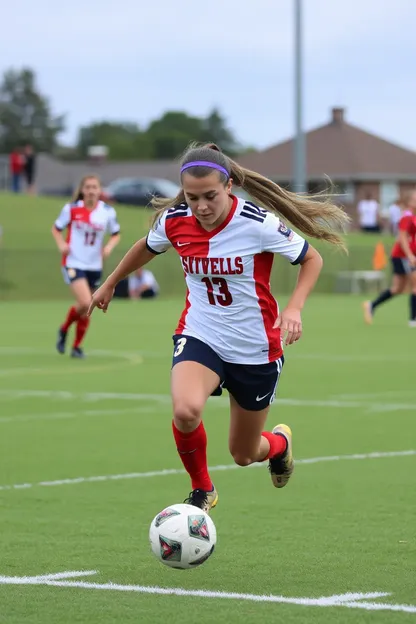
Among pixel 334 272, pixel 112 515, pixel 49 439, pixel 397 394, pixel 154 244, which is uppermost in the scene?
pixel 154 244

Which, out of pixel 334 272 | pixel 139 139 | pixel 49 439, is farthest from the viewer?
pixel 139 139

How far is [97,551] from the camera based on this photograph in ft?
23.1

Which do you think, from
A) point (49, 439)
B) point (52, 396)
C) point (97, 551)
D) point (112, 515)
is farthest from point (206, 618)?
point (52, 396)

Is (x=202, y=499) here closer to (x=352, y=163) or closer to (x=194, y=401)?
(x=194, y=401)

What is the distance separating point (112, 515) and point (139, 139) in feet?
436

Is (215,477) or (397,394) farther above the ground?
(215,477)

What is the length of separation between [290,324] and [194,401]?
60cm

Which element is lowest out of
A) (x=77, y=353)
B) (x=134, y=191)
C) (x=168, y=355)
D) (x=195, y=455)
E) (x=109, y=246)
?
(x=134, y=191)

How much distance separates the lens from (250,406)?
7539 millimetres

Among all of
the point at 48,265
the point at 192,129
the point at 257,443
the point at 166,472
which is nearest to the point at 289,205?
the point at 257,443

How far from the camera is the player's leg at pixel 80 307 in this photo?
1792 cm

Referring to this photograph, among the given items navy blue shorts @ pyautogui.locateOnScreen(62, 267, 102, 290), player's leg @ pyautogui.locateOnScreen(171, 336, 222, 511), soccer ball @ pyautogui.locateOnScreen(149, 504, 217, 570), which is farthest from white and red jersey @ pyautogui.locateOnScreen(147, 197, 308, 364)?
navy blue shorts @ pyautogui.locateOnScreen(62, 267, 102, 290)

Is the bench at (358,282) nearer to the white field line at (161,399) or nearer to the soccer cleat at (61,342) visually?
the soccer cleat at (61,342)

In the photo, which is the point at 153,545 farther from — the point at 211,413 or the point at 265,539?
the point at 211,413
